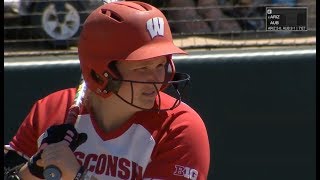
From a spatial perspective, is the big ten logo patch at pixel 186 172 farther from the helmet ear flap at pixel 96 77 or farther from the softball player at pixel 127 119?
the helmet ear flap at pixel 96 77

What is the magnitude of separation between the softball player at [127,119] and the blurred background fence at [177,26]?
179cm

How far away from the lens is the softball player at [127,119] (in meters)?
2.23

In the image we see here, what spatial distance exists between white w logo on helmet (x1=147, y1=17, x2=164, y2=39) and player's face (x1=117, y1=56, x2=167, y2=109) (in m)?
0.07

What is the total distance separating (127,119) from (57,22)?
1.91 m

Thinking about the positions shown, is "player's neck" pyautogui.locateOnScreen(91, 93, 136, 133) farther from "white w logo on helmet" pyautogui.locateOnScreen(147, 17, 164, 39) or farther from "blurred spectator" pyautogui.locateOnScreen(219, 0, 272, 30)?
"blurred spectator" pyautogui.locateOnScreen(219, 0, 272, 30)

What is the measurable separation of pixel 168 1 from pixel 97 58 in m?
1.96

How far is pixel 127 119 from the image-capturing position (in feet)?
7.76

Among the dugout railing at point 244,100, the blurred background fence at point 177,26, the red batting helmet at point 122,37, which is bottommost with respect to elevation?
the dugout railing at point 244,100

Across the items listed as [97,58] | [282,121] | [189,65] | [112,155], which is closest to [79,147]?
[112,155]

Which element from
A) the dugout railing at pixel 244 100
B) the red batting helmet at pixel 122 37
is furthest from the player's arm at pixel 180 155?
the dugout railing at pixel 244 100

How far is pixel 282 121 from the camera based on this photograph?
13.1 ft
